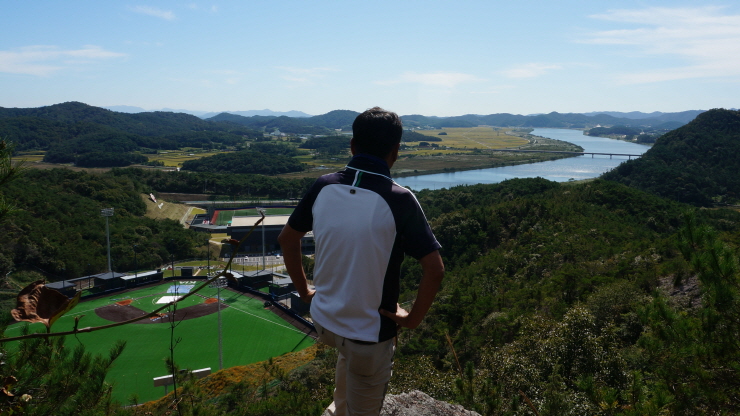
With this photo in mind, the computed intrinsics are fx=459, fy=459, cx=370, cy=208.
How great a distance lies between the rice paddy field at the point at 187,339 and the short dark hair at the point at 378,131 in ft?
42.0

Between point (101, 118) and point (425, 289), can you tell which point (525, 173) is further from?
point (101, 118)

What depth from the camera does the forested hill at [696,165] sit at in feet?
111

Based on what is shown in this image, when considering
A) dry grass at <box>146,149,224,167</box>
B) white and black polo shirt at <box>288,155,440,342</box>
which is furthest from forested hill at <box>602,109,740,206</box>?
dry grass at <box>146,149,224,167</box>

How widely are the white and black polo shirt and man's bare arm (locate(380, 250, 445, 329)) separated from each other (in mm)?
27

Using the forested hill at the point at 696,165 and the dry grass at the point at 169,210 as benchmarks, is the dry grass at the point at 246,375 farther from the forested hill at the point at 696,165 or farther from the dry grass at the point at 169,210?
the forested hill at the point at 696,165

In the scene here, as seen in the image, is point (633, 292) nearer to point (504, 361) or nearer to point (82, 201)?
point (504, 361)

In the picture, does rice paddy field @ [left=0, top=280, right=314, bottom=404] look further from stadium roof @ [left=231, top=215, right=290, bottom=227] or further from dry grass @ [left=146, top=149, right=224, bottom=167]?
dry grass @ [left=146, top=149, right=224, bottom=167]

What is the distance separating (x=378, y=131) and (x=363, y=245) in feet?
1.53

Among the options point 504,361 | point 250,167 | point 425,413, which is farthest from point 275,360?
point 250,167

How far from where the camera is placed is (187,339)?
1716cm

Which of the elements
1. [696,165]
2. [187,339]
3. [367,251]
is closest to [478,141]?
[696,165]

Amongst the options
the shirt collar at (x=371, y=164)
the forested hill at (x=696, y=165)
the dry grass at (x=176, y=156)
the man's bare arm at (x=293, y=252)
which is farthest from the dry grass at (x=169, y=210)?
the shirt collar at (x=371, y=164)

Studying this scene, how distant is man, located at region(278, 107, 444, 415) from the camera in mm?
1518

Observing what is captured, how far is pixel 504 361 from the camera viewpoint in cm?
640
